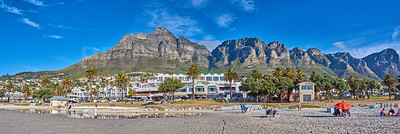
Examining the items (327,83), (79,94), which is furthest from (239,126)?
(79,94)

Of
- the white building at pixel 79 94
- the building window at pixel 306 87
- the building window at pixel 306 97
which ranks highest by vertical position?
the building window at pixel 306 87

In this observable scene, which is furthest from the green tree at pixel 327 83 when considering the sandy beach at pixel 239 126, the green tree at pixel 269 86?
the sandy beach at pixel 239 126

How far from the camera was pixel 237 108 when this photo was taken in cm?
4612

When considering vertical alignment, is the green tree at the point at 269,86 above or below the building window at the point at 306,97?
above

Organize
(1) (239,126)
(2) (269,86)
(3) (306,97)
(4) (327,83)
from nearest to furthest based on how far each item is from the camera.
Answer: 1. (1) (239,126)
2. (2) (269,86)
3. (3) (306,97)
4. (4) (327,83)

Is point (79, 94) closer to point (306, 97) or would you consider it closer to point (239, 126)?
point (306, 97)

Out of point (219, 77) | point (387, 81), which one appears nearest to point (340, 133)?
point (387, 81)

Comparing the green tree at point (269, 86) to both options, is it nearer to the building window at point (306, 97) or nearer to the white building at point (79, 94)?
the building window at point (306, 97)

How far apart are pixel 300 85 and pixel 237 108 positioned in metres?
24.0

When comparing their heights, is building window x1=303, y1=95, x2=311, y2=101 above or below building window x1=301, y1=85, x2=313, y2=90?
below

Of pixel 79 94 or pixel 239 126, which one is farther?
pixel 79 94

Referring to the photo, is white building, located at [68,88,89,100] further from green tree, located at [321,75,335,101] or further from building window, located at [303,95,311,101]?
green tree, located at [321,75,335,101]

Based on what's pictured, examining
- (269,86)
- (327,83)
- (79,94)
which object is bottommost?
(79,94)

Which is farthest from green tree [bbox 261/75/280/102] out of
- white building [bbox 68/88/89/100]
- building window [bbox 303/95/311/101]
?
white building [bbox 68/88/89/100]
